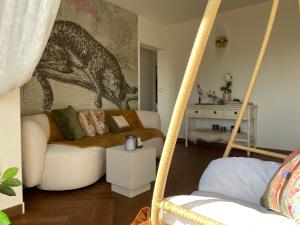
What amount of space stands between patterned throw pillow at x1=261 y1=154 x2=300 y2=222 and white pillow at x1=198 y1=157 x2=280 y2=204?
6.5 inches

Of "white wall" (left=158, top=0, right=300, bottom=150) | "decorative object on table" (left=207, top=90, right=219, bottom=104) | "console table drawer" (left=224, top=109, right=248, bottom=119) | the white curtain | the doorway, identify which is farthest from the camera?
the doorway

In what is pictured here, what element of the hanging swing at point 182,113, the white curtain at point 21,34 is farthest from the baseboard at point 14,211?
the hanging swing at point 182,113

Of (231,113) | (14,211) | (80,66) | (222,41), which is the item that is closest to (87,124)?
(80,66)

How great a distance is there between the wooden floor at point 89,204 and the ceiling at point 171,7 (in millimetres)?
2945

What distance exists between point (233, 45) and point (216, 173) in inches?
154

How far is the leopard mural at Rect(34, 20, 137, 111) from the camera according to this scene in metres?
3.11

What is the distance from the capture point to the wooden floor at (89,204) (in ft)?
5.89

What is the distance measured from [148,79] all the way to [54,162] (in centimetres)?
441

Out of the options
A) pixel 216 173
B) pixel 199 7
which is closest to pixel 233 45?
pixel 199 7

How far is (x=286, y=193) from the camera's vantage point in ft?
2.47

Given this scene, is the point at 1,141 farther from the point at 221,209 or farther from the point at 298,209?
the point at 298,209

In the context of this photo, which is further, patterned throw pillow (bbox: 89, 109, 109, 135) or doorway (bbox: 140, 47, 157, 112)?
doorway (bbox: 140, 47, 157, 112)

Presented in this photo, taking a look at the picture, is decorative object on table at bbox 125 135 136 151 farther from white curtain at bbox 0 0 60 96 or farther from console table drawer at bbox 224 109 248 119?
console table drawer at bbox 224 109 248 119

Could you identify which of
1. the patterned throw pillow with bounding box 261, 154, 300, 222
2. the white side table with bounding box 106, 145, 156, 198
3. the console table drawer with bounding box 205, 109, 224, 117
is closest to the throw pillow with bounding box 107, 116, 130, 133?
the white side table with bounding box 106, 145, 156, 198
